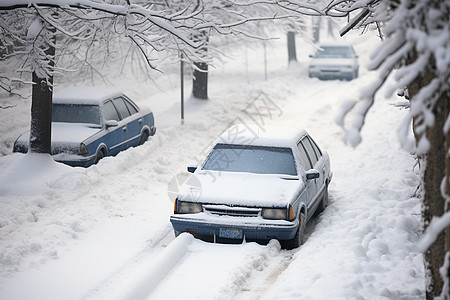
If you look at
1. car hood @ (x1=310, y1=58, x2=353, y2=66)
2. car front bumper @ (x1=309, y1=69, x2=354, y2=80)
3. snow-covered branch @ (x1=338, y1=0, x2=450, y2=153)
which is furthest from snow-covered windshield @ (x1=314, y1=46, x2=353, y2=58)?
snow-covered branch @ (x1=338, y1=0, x2=450, y2=153)

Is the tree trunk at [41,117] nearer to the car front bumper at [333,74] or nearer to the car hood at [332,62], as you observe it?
the car front bumper at [333,74]

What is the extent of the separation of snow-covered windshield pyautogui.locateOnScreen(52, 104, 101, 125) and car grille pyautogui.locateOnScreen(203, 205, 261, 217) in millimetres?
5300

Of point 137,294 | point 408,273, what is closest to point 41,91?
point 137,294

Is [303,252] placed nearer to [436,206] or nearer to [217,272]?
[217,272]

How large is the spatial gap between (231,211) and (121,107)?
637 centimetres

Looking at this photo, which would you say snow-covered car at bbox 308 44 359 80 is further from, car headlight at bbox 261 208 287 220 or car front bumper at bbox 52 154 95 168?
car headlight at bbox 261 208 287 220

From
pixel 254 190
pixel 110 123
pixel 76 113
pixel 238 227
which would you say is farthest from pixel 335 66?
pixel 238 227

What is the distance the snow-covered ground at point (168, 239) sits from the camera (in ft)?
22.2

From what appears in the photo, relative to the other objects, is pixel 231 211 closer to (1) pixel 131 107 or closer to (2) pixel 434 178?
(2) pixel 434 178

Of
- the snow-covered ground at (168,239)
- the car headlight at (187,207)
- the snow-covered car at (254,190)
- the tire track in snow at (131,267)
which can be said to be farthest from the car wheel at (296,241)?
the tire track in snow at (131,267)

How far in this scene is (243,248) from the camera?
25.7 feet

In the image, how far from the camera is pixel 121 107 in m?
13.6

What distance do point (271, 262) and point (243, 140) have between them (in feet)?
7.44

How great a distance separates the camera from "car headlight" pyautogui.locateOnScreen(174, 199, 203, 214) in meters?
8.12
